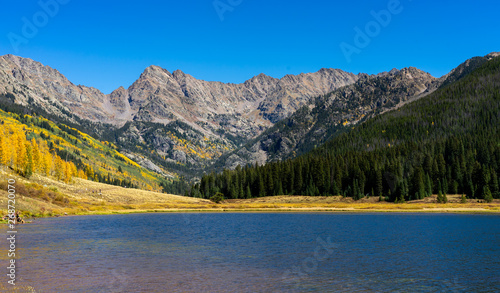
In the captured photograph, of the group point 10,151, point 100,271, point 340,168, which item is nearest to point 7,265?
point 100,271

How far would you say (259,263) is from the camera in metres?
33.5

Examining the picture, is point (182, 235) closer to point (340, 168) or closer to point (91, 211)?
point (91, 211)

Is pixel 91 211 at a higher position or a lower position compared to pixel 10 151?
lower

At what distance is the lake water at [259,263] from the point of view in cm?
2517

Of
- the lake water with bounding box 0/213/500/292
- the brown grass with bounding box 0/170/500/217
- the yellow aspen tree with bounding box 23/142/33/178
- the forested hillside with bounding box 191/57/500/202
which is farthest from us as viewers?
the forested hillside with bounding box 191/57/500/202

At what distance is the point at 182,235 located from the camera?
5678 centimetres

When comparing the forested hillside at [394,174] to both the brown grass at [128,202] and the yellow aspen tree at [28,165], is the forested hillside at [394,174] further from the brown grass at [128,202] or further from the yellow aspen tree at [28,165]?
the yellow aspen tree at [28,165]

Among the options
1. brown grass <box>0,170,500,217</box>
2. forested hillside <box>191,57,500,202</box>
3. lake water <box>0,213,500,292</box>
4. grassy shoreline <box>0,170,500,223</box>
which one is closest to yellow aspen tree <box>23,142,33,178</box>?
grassy shoreline <box>0,170,500,223</box>

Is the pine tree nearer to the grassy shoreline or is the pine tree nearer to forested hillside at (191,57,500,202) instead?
forested hillside at (191,57,500,202)

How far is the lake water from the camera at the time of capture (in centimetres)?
2517

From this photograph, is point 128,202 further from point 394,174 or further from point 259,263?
point 259,263

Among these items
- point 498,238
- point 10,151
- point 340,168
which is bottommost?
point 498,238

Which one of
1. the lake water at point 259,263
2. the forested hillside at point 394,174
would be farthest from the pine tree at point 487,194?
the lake water at point 259,263

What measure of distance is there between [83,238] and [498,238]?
191 ft
